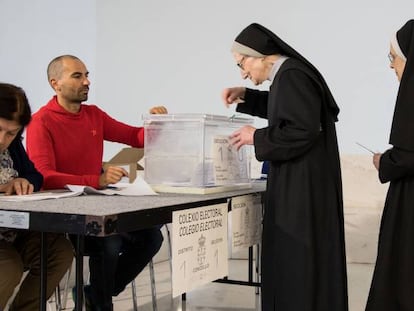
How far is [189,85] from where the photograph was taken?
4.36 meters

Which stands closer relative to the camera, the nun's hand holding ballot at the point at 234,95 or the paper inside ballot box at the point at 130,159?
the nun's hand holding ballot at the point at 234,95

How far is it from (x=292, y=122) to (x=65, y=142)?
3.34 ft

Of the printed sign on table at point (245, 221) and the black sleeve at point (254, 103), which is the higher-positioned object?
the black sleeve at point (254, 103)

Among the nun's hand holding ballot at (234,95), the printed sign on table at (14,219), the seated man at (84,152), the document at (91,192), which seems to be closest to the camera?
the printed sign on table at (14,219)

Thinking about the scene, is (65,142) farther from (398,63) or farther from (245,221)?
(398,63)

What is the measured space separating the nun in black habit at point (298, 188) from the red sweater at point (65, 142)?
68 cm

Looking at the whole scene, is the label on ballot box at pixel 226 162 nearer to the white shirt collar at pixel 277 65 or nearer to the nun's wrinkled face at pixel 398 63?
the white shirt collar at pixel 277 65

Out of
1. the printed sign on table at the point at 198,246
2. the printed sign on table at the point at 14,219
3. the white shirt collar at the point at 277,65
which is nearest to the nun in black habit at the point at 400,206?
the white shirt collar at the point at 277,65

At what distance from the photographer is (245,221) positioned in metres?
1.92

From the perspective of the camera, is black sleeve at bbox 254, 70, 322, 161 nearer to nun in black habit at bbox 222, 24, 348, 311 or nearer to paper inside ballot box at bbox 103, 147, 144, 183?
nun in black habit at bbox 222, 24, 348, 311

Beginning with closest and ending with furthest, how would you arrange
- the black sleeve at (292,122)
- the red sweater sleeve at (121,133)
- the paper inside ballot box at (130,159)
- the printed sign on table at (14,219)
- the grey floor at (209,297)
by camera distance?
the printed sign on table at (14,219), the black sleeve at (292,122), the red sweater sleeve at (121,133), the grey floor at (209,297), the paper inside ballot box at (130,159)

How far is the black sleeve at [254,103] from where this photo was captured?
2.20 metres

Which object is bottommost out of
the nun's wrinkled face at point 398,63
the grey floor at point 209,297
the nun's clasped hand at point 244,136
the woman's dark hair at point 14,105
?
the grey floor at point 209,297

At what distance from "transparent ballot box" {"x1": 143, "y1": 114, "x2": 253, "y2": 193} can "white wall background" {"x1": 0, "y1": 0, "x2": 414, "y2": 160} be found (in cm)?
189
